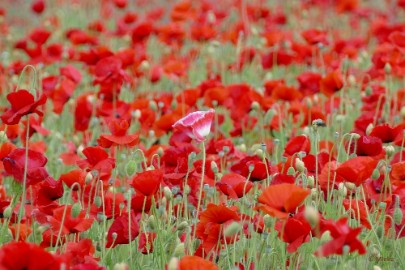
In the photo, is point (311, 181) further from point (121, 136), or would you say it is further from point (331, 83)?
point (331, 83)

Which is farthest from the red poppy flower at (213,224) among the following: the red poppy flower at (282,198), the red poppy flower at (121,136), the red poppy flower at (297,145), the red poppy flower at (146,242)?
the red poppy flower at (297,145)

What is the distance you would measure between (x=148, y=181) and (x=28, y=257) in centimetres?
55

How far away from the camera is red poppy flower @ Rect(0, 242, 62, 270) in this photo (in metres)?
1.50

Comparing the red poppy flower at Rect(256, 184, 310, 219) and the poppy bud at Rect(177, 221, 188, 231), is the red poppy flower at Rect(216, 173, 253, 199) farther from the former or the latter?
the red poppy flower at Rect(256, 184, 310, 219)

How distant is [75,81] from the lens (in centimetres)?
370

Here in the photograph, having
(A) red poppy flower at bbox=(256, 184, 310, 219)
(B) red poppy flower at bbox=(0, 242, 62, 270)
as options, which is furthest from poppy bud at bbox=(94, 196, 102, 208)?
(B) red poppy flower at bbox=(0, 242, 62, 270)

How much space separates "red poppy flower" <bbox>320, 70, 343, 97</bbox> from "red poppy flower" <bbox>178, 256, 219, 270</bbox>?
1.64m

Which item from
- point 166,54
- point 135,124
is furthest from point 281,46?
point 135,124

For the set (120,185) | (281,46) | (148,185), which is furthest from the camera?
(281,46)

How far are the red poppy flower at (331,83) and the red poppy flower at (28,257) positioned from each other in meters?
1.86

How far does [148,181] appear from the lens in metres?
2.03

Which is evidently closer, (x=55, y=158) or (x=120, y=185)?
(x=120, y=185)

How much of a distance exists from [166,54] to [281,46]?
27.8 inches

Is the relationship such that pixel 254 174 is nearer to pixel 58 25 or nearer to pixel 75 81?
pixel 75 81
